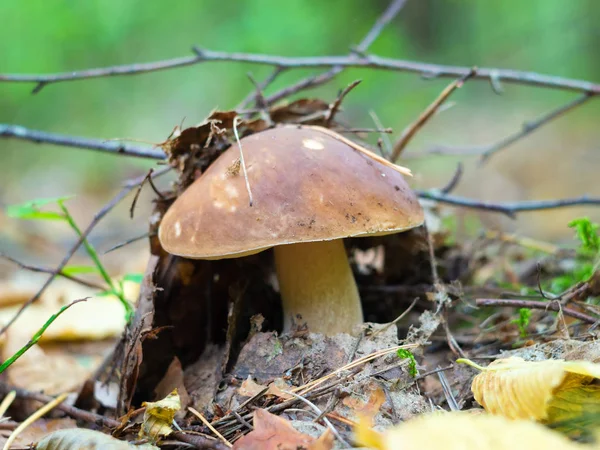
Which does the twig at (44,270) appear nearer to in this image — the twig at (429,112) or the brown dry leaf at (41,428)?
the brown dry leaf at (41,428)

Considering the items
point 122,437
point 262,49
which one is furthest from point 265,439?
point 262,49

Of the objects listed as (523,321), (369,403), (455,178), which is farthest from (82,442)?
(455,178)

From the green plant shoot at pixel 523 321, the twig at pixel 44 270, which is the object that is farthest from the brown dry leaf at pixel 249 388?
the green plant shoot at pixel 523 321

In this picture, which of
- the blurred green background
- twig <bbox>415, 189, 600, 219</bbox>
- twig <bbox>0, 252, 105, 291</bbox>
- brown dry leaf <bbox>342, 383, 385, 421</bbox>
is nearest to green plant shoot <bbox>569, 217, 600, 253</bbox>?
twig <bbox>415, 189, 600, 219</bbox>

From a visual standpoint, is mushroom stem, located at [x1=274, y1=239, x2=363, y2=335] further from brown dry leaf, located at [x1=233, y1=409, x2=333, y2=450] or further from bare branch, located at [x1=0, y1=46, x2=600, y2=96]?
bare branch, located at [x1=0, y1=46, x2=600, y2=96]

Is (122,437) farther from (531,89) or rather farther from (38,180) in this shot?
(531,89)
